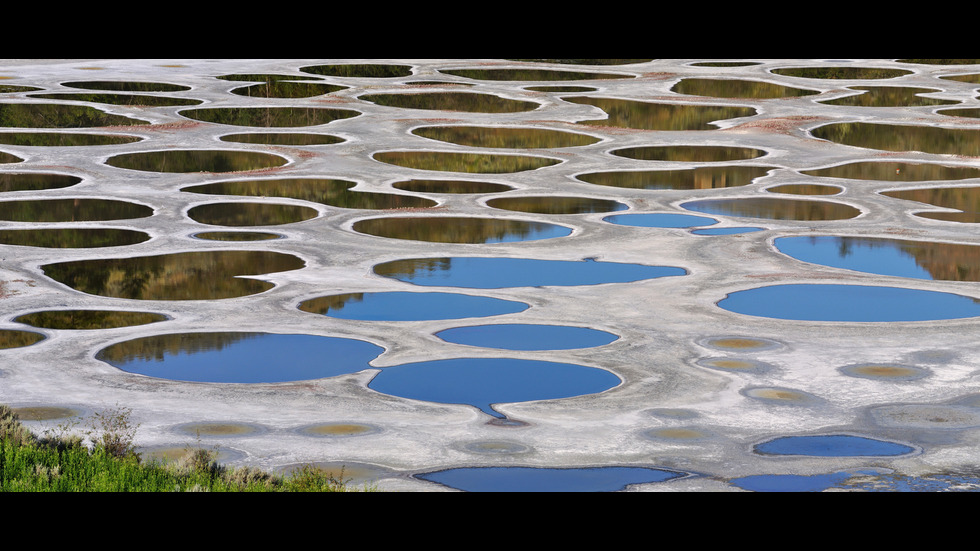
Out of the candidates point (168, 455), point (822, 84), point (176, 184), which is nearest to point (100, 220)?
point (176, 184)

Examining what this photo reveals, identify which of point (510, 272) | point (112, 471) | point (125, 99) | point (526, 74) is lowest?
point (510, 272)

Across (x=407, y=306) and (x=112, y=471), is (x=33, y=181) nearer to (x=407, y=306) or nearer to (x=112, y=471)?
(x=407, y=306)

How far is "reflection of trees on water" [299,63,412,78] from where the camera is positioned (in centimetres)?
4709

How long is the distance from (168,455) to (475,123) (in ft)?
77.3

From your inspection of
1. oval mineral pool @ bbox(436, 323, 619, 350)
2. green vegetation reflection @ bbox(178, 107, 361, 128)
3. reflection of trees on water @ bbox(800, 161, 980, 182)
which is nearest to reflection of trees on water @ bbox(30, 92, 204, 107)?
green vegetation reflection @ bbox(178, 107, 361, 128)

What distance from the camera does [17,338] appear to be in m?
13.4

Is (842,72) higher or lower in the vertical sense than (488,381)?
higher

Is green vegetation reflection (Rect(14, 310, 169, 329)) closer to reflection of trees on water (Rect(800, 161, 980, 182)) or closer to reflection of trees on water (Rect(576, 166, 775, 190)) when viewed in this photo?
reflection of trees on water (Rect(576, 166, 775, 190))

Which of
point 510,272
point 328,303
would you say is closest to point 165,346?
point 328,303

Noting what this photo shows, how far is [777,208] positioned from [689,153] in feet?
22.7

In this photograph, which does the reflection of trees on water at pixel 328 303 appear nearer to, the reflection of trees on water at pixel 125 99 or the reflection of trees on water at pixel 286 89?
the reflection of trees on water at pixel 125 99

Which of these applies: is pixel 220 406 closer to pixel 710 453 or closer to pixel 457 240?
pixel 710 453

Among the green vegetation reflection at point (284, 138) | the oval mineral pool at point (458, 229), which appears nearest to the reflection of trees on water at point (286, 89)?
the green vegetation reflection at point (284, 138)

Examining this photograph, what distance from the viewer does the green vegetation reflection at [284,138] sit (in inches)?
1160
